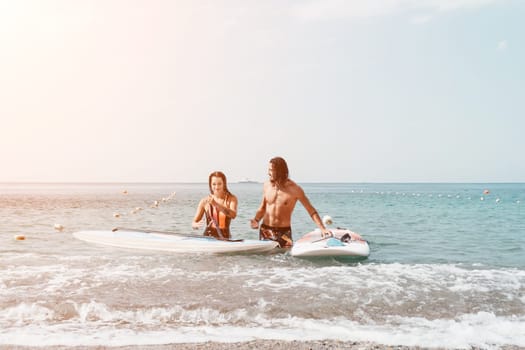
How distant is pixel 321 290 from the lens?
305 inches

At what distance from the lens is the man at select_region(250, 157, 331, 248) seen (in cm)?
995

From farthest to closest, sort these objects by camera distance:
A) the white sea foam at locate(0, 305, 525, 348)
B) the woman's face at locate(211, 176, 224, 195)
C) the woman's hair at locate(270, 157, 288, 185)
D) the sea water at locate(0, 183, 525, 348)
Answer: the woman's face at locate(211, 176, 224, 195) → the woman's hair at locate(270, 157, 288, 185) → the sea water at locate(0, 183, 525, 348) → the white sea foam at locate(0, 305, 525, 348)

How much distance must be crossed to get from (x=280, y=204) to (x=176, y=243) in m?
2.98

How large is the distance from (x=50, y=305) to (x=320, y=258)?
585cm

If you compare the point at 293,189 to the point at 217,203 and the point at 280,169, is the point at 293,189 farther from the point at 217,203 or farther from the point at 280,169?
the point at 217,203

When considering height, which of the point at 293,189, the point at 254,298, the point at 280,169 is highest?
the point at 280,169

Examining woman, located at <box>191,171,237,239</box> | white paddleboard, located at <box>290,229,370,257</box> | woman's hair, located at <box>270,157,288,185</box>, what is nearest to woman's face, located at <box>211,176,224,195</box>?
woman, located at <box>191,171,237,239</box>

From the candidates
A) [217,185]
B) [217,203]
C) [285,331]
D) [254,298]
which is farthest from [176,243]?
[285,331]

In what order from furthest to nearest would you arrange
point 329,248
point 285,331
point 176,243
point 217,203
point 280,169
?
point 176,243 → point 329,248 → point 217,203 → point 280,169 → point 285,331

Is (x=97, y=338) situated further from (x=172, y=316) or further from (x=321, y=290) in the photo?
(x=321, y=290)

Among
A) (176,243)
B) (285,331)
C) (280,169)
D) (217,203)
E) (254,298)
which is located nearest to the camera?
(285,331)

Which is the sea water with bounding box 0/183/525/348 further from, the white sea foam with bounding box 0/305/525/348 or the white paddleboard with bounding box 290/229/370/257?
the white paddleboard with bounding box 290/229/370/257

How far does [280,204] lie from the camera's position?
10.2 metres

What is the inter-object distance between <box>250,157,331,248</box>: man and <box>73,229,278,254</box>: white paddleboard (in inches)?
13.2
